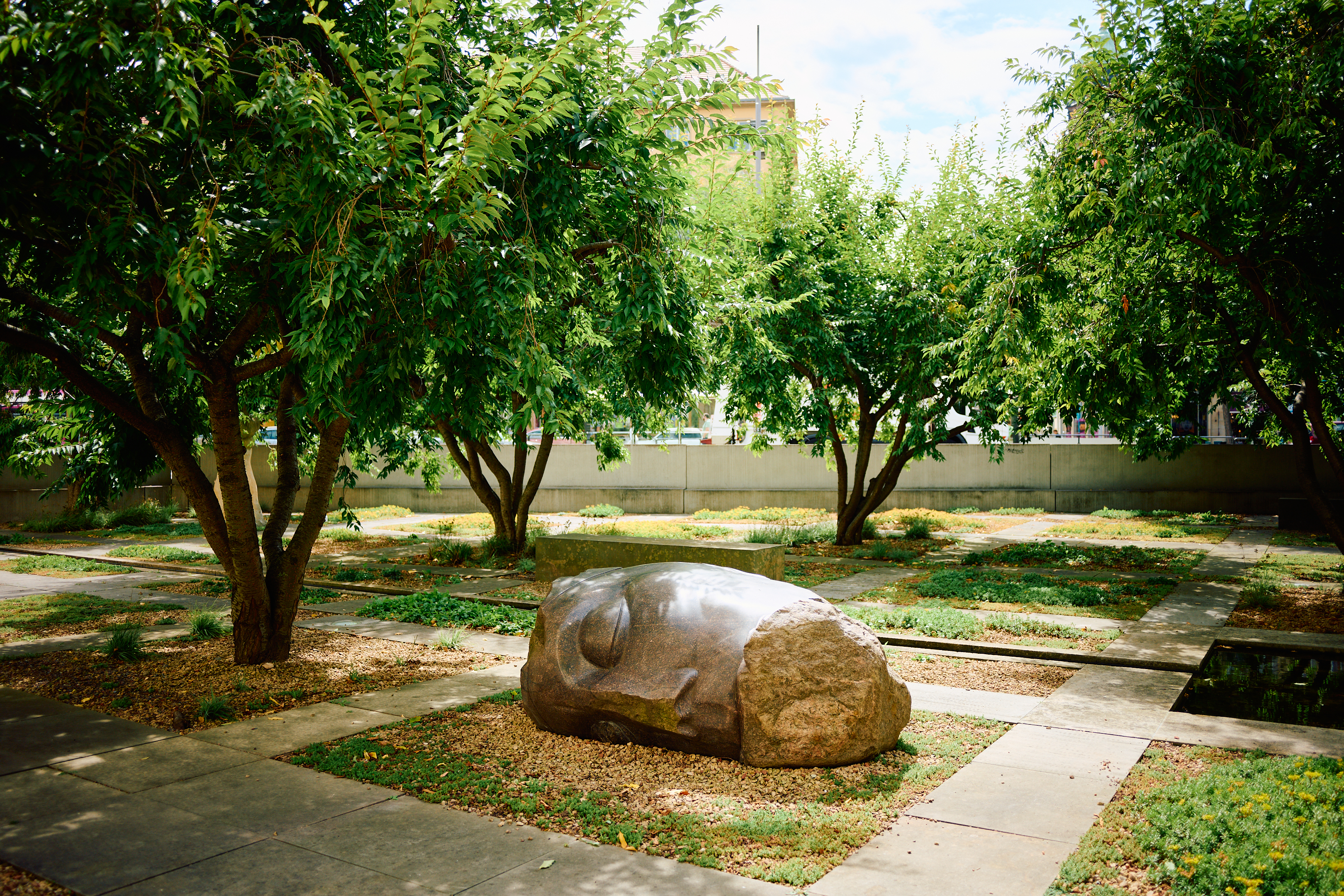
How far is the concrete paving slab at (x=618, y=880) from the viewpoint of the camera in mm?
4164

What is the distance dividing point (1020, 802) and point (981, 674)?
3430mm

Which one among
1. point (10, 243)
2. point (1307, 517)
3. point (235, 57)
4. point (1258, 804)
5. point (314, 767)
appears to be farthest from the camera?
point (1307, 517)

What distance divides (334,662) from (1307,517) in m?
20.8

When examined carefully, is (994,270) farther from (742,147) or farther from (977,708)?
(977,708)

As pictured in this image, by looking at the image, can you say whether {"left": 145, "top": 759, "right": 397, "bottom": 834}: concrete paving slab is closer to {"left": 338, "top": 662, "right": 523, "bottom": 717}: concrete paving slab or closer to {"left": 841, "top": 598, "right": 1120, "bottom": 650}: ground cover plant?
{"left": 338, "top": 662, "right": 523, "bottom": 717}: concrete paving slab

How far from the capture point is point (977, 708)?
7328mm

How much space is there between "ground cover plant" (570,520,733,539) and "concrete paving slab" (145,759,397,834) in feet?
41.5

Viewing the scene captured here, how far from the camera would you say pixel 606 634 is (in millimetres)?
6266

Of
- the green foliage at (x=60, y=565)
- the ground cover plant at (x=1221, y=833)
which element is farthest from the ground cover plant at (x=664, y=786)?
the green foliage at (x=60, y=565)

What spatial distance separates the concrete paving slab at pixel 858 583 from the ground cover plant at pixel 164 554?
445 inches

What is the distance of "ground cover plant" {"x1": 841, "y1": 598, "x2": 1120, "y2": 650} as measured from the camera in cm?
957

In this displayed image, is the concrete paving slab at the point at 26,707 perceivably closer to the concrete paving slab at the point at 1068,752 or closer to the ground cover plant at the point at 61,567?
the concrete paving slab at the point at 1068,752

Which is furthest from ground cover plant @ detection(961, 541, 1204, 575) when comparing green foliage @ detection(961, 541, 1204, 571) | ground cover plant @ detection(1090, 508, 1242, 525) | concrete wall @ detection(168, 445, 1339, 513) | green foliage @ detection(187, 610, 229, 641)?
green foliage @ detection(187, 610, 229, 641)

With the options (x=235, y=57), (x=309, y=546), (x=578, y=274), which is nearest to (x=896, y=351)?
(x=578, y=274)
